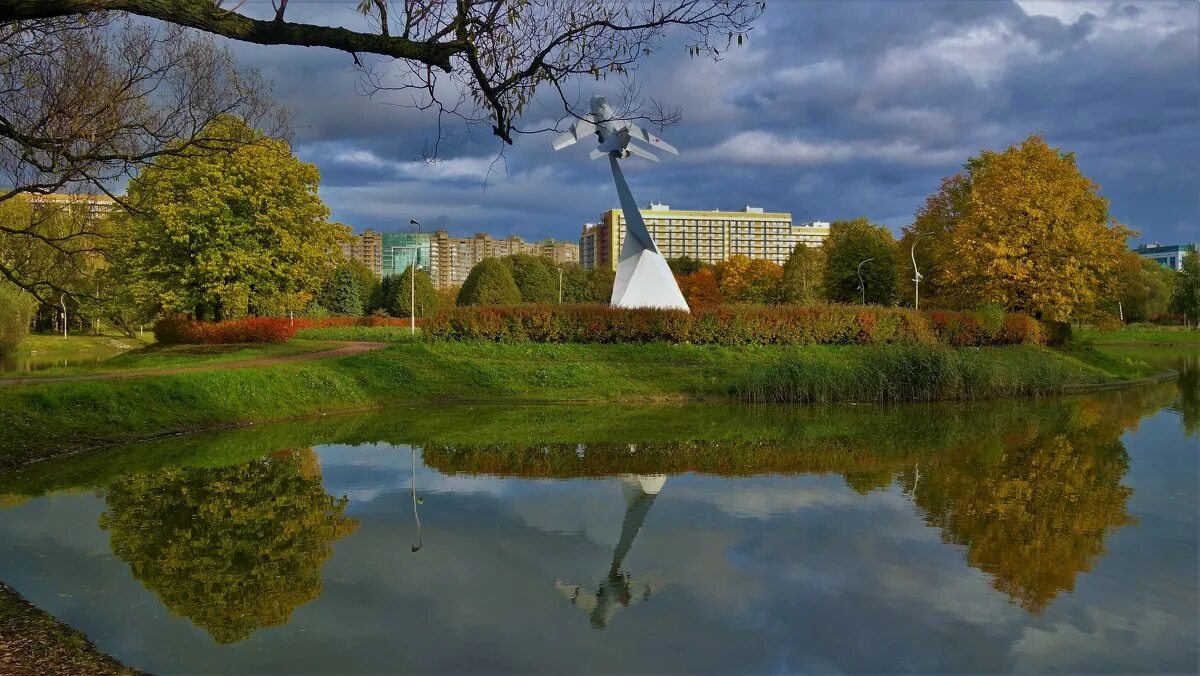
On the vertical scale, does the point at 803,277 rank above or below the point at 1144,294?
above

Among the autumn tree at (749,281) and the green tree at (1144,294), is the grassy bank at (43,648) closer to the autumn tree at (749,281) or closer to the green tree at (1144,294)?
the autumn tree at (749,281)

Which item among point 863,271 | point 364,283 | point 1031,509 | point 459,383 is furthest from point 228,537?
point 364,283

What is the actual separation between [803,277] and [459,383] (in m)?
48.5

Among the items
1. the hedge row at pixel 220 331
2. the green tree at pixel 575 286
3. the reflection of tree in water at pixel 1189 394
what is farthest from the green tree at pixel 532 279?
the reflection of tree in water at pixel 1189 394

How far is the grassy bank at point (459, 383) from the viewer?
15.2 m

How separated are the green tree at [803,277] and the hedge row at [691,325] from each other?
103 ft

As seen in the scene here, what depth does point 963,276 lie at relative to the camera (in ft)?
121

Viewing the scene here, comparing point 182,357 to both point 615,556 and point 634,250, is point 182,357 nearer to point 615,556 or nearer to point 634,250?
point 634,250

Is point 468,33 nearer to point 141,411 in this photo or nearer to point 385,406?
point 141,411

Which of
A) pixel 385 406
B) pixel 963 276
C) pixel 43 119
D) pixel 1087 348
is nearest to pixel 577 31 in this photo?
pixel 43 119

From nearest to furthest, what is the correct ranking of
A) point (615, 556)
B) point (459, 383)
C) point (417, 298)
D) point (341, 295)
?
point (615, 556) < point (459, 383) < point (417, 298) < point (341, 295)

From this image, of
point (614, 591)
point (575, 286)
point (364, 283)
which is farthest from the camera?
point (364, 283)

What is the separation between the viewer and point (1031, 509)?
32.7ft

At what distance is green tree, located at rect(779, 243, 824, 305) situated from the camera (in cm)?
6462
